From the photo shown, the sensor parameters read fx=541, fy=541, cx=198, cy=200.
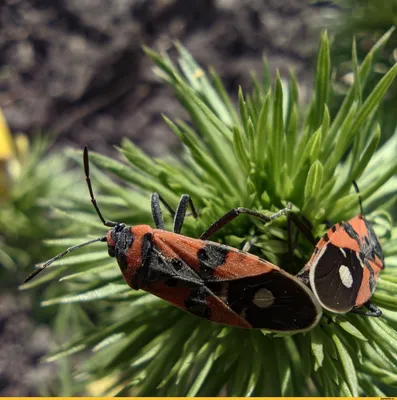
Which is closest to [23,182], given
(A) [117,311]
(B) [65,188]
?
(B) [65,188]

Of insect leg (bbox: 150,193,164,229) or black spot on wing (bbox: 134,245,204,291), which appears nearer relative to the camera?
black spot on wing (bbox: 134,245,204,291)

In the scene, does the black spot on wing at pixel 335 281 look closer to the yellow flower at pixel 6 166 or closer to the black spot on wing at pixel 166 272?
the black spot on wing at pixel 166 272

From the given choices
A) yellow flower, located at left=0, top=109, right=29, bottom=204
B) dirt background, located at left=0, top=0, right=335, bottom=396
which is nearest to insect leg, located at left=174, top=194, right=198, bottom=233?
yellow flower, located at left=0, top=109, right=29, bottom=204

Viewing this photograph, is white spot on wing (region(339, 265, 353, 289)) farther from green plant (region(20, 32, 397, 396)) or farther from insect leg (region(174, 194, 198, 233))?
insect leg (region(174, 194, 198, 233))

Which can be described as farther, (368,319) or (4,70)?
(4,70)

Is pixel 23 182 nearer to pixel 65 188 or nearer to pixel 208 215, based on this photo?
pixel 65 188

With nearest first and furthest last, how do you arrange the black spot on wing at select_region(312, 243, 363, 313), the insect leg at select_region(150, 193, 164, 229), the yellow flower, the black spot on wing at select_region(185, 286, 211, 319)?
the black spot on wing at select_region(312, 243, 363, 313) < the black spot on wing at select_region(185, 286, 211, 319) < the insect leg at select_region(150, 193, 164, 229) < the yellow flower

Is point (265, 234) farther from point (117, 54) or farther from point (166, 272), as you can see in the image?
point (117, 54)
